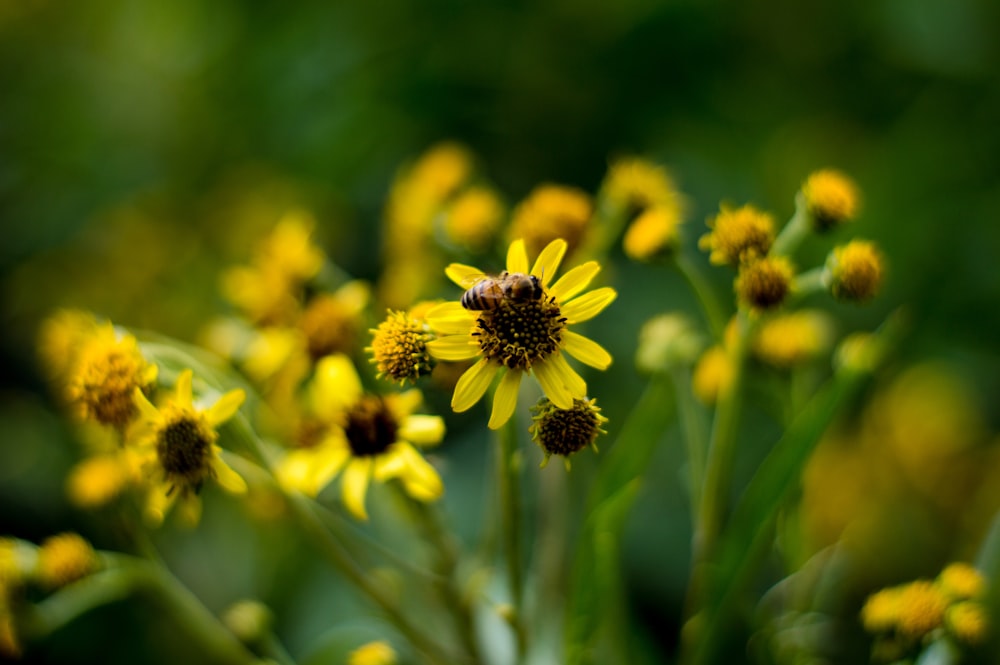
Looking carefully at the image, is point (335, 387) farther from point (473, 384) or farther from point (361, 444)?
point (473, 384)

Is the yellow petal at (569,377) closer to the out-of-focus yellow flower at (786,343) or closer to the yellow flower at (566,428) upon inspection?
the yellow flower at (566,428)

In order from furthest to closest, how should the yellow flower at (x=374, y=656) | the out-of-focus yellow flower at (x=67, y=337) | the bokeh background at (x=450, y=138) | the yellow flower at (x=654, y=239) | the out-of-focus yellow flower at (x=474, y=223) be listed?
the bokeh background at (x=450, y=138) < the out-of-focus yellow flower at (x=474, y=223) < the out-of-focus yellow flower at (x=67, y=337) < the yellow flower at (x=654, y=239) < the yellow flower at (x=374, y=656)

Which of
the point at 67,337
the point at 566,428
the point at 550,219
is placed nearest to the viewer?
the point at 566,428

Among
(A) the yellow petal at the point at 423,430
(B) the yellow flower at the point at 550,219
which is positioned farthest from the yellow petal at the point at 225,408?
(B) the yellow flower at the point at 550,219

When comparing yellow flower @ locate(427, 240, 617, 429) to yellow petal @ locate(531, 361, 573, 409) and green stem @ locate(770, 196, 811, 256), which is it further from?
green stem @ locate(770, 196, 811, 256)

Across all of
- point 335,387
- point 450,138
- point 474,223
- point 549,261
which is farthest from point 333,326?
point 450,138

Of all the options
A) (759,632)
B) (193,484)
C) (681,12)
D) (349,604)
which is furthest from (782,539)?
(681,12)

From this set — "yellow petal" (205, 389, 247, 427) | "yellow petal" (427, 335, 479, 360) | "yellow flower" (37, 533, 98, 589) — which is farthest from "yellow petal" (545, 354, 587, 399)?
"yellow flower" (37, 533, 98, 589)
